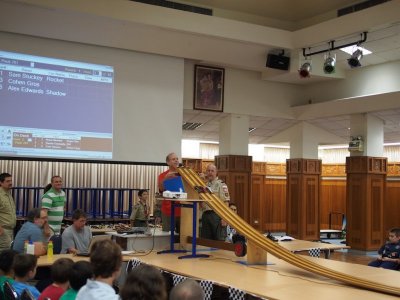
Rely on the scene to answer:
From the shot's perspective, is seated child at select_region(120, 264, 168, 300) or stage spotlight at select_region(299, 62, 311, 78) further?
stage spotlight at select_region(299, 62, 311, 78)

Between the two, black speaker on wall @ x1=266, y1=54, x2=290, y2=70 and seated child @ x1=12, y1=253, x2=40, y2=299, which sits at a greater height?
black speaker on wall @ x1=266, y1=54, x2=290, y2=70

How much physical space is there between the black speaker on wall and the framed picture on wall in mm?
1368

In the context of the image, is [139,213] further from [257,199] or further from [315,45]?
[257,199]

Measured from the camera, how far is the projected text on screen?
8289 mm

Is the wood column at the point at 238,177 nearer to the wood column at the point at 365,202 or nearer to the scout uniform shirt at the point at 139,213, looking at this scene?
the wood column at the point at 365,202

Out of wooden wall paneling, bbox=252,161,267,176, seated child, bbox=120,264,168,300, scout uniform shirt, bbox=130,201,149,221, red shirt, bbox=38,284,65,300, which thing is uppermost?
wooden wall paneling, bbox=252,161,267,176

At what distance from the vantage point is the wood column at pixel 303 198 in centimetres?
1199

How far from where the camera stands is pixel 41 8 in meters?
7.93

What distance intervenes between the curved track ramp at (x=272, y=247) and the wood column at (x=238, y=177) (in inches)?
211

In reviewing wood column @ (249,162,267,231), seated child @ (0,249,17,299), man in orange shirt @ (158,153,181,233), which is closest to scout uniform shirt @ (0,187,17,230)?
man in orange shirt @ (158,153,181,233)

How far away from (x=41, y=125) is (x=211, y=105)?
12.6ft

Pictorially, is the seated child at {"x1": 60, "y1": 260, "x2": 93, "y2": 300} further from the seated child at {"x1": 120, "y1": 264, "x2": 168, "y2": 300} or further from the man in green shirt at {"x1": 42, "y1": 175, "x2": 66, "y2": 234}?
the man in green shirt at {"x1": 42, "y1": 175, "x2": 66, "y2": 234}

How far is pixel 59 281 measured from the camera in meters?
3.27

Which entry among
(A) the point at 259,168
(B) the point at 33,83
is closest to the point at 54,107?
(B) the point at 33,83
